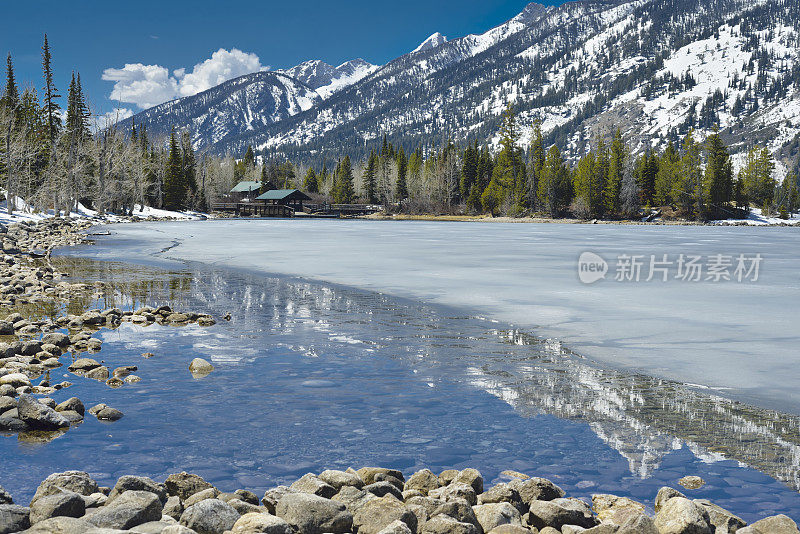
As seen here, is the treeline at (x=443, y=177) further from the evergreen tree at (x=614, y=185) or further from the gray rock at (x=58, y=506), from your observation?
the gray rock at (x=58, y=506)

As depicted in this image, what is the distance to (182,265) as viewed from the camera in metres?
19.2

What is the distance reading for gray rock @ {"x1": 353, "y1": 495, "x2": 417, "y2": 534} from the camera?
3299 millimetres

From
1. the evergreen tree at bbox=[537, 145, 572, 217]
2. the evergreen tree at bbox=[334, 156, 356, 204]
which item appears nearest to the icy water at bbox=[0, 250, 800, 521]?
the evergreen tree at bbox=[537, 145, 572, 217]

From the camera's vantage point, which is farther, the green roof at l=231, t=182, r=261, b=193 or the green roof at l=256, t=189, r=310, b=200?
the green roof at l=231, t=182, r=261, b=193

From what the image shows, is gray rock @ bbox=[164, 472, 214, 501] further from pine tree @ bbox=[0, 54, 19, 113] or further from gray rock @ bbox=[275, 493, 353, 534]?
pine tree @ bbox=[0, 54, 19, 113]

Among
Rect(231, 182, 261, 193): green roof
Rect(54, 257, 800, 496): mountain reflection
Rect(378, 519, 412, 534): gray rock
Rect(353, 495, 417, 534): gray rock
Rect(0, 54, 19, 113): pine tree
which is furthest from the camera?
Rect(231, 182, 261, 193): green roof

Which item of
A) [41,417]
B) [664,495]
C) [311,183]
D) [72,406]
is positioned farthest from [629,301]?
[311,183]

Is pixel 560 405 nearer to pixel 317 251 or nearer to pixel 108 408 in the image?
pixel 108 408

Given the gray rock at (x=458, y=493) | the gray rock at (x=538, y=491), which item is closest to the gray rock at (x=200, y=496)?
the gray rock at (x=458, y=493)

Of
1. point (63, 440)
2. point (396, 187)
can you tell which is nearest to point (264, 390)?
point (63, 440)

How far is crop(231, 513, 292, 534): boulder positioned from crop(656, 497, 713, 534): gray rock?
78.1 inches

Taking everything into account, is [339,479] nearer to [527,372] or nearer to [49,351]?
[527,372]

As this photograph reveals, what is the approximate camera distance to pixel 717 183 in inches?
3607

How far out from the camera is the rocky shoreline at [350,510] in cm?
319
